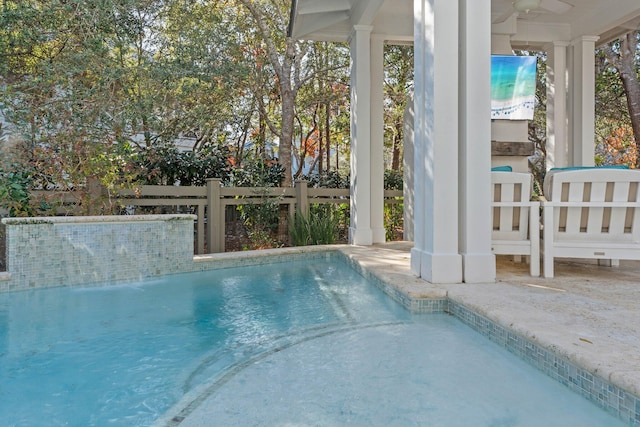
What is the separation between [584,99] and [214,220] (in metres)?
5.52

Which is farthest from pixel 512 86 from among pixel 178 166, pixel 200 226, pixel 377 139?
pixel 178 166

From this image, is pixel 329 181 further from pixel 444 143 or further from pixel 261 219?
pixel 444 143

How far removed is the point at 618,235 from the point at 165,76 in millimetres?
6204

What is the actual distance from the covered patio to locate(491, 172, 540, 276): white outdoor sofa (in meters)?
0.28

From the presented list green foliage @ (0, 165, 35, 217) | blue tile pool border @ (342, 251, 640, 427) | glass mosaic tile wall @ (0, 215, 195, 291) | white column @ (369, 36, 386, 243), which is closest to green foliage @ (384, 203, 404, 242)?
white column @ (369, 36, 386, 243)

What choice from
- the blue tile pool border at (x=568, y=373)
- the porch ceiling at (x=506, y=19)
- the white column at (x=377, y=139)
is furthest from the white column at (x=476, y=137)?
the white column at (x=377, y=139)

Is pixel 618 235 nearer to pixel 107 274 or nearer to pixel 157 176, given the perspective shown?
pixel 107 274

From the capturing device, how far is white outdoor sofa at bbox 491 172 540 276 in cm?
351

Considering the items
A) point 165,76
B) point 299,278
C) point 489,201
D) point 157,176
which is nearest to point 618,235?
point 489,201

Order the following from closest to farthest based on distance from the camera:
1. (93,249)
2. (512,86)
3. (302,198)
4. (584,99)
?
(93,249)
(512,86)
(584,99)
(302,198)

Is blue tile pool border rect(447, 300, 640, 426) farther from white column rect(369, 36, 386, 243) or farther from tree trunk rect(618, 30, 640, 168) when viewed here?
tree trunk rect(618, 30, 640, 168)

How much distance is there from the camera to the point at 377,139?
628cm

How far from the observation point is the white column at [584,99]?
20.5 feet

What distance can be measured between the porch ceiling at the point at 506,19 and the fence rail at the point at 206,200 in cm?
236
